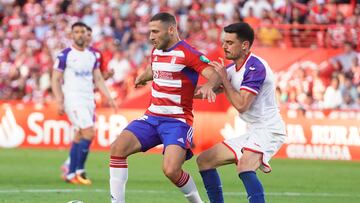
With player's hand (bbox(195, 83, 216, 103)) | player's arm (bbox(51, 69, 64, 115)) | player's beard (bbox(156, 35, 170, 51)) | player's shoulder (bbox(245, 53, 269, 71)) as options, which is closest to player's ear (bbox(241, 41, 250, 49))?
player's shoulder (bbox(245, 53, 269, 71))

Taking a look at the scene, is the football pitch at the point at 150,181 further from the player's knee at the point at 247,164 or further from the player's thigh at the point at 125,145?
the player's knee at the point at 247,164

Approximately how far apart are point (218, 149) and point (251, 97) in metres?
0.83

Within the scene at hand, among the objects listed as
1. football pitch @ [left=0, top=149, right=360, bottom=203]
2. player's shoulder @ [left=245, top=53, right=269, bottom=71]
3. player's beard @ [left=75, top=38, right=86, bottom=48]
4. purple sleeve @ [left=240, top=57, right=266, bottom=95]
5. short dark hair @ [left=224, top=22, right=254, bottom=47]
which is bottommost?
football pitch @ [left=0, top=149, right=360, bottom=203]

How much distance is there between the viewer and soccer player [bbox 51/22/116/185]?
16500 mm

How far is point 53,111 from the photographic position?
25344mm

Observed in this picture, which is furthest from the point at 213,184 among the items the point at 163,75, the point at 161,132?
the point at 163,75

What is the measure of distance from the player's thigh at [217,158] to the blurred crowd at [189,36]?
1483 cm

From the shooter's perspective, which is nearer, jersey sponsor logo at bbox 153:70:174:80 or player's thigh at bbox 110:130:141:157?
player's thigh at bbox 110:130:141:157

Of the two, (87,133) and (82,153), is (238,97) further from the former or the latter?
(87,133)

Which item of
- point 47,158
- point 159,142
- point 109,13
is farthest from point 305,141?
point 159,142

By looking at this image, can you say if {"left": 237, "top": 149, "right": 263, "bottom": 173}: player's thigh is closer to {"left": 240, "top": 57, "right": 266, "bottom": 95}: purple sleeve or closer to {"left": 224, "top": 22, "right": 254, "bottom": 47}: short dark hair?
Result: {"left": 240, "top": 57, "right": 266, "bottom": 95}: purple sleeve

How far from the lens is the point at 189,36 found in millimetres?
28891

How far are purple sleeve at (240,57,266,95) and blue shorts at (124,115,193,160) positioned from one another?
971 mm

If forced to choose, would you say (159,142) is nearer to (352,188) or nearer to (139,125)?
(139,125)
